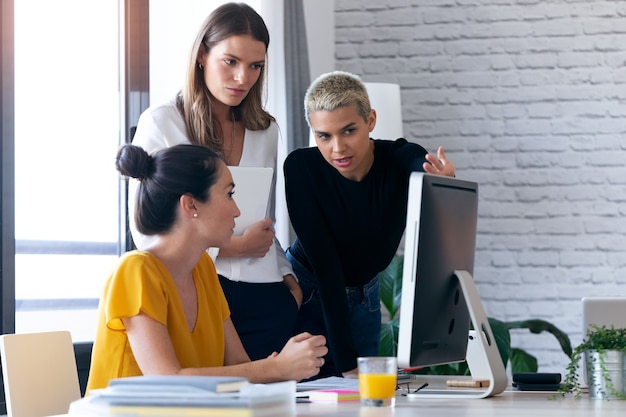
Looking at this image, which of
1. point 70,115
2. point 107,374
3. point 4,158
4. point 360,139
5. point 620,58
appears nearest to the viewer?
point 107,374

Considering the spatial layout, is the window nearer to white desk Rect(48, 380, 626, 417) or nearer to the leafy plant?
the leafy plant

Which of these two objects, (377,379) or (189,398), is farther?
(377,379)

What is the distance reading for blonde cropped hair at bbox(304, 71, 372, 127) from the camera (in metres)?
2.26

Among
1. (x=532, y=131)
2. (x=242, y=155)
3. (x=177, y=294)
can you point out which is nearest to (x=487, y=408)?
(x=177, y=294)

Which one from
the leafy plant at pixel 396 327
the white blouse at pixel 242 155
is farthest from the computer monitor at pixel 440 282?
the leafy plant at pixel 396 327

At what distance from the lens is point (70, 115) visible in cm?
342

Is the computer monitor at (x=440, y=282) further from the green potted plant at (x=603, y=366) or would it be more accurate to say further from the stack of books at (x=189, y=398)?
the stack of books at (x=189, y=398)

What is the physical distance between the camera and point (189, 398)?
4.16 feet

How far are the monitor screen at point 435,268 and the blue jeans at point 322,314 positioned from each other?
0.45m

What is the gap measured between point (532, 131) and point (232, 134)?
7.85 feet

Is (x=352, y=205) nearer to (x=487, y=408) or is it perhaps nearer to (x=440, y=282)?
(x=440, y=282)

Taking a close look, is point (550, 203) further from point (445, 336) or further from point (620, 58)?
point (445, 336)

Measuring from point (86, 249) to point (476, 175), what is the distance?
1939 millimetres

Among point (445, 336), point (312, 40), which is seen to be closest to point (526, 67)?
point (312, 40)
